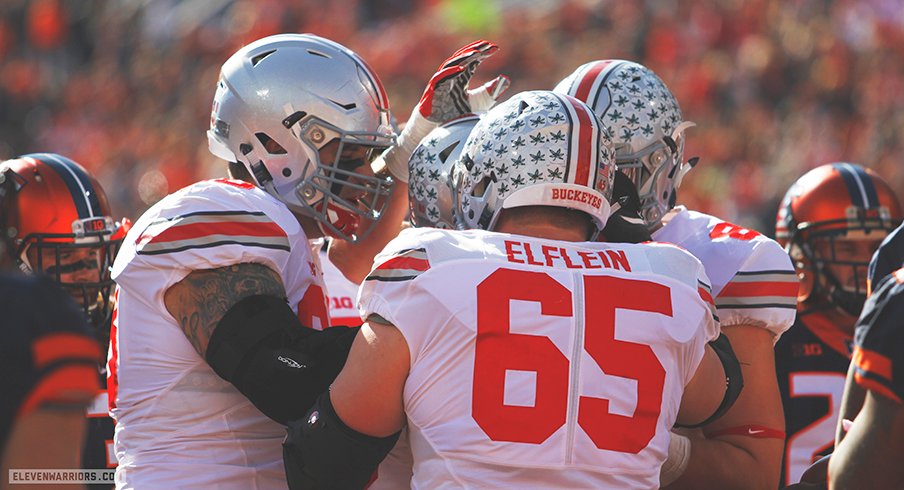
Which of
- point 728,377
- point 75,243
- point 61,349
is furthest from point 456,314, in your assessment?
point 75,243

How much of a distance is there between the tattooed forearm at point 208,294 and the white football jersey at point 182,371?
0.02m

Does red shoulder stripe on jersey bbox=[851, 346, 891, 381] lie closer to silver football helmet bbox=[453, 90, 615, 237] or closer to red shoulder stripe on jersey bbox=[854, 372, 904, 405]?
red shoulder stripe on jersey bbox=[854, 372, 904, 405]

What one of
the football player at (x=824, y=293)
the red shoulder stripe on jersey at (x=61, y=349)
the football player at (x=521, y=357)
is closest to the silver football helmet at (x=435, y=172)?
the football player at (x=521, y=357)

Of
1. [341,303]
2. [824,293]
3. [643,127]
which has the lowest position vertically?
[824,293]

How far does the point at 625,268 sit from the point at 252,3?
14435 millimetres

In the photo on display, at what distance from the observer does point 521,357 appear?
2.50 m

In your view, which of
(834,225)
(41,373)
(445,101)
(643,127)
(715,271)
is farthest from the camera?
(834,225)

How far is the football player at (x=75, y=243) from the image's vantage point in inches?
157

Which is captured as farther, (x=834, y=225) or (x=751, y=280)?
(x=834, y=225)

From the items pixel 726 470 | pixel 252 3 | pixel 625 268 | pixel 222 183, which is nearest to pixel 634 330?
pixel 625 268

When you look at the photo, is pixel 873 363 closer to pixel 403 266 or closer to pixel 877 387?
pixel 877 387

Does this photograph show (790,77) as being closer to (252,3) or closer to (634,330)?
(252,3)

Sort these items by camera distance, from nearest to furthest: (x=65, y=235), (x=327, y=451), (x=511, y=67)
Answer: (x=327, y=451), (x=65, y=235), (x=511, y=67)

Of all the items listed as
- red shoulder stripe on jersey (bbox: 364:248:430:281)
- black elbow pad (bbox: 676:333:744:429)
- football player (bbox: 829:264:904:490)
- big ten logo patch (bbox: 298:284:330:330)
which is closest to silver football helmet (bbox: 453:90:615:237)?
red shoulder stripe on jersey (bbox: 364:248:430:281)
